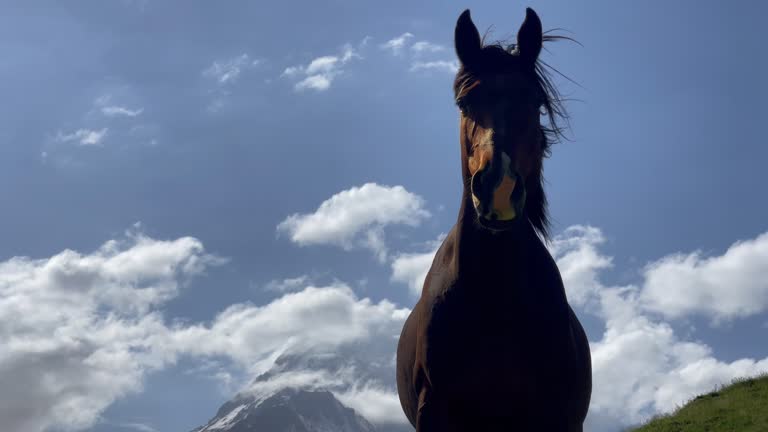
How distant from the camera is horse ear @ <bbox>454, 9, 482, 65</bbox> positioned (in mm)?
5832

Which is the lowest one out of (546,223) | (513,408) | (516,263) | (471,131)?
(513,408)

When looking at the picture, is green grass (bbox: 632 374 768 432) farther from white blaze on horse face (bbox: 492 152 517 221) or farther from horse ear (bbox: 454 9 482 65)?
white blaze on horse face (bbox: 492 152 517 221)

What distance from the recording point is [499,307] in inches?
218

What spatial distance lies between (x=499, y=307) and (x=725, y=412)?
21530 millimetres

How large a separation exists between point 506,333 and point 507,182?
54.1 inches

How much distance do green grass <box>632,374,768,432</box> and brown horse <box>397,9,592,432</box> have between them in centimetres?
1925

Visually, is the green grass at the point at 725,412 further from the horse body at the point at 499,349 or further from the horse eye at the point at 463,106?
the horse eye at the point at 463,106

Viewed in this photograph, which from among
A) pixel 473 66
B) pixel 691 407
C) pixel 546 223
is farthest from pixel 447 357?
pixel 691 407

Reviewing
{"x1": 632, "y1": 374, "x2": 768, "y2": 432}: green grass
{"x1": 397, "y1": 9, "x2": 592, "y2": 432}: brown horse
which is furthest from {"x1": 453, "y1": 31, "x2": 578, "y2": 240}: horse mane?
{"x1": 632, "y1": 374, "x2": 768, "y2": 432}: green grass

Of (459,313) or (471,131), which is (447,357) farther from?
(471,131)

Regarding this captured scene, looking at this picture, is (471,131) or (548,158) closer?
(471,131)

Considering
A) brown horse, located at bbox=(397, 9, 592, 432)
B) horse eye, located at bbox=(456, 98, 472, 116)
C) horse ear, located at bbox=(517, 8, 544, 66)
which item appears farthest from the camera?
horse ear, located at bbox=(517, 8, 544, 66)

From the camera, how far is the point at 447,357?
556 centimetres

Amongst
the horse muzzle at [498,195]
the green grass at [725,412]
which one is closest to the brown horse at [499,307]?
the horse muzzle at [498,195]
